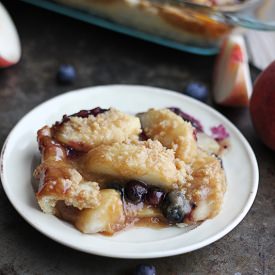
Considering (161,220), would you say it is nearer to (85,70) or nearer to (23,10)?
(85,70)

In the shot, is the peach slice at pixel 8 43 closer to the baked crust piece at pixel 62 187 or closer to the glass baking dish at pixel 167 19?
the glass baking dish at pixel 167 19

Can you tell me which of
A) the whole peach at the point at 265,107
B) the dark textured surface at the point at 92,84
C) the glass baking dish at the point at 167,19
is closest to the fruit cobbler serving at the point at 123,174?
the dark textured surface at the point at 92,84

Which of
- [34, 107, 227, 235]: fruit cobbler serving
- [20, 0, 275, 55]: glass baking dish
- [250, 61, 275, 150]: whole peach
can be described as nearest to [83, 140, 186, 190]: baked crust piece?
[34, 107, 227, 235]: fruit cobbler serving

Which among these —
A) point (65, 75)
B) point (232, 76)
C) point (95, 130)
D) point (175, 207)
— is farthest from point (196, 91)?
point (175, 207)

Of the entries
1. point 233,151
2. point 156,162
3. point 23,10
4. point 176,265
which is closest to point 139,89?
point 233,151

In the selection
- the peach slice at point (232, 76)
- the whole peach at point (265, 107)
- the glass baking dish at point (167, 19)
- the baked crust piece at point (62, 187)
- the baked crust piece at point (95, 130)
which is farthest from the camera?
the glass baking dish at point (167, 19)

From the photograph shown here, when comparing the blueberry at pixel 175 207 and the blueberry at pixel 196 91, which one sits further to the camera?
the blueberry at pixel 196 91

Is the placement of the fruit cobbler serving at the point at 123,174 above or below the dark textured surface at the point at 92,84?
above
